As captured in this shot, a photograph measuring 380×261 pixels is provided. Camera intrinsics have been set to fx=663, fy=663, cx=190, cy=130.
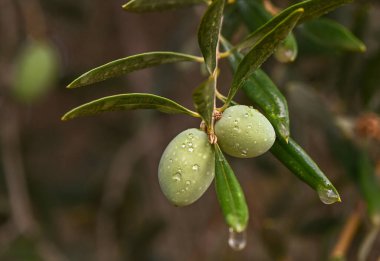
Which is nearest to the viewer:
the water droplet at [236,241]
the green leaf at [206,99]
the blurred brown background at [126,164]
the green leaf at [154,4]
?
the green leaf at [206,99]

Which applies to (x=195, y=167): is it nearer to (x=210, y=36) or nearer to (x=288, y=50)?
(x=210, y=36)

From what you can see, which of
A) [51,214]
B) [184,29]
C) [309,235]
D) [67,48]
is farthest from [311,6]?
[67,48]

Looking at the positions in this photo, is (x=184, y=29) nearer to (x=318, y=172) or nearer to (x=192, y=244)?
(x=192, y=244)

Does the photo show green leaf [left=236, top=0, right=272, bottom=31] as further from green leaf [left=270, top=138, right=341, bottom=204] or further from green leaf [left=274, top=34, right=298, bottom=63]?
green leaf [left=270, top=138, right=341, bottom=204]


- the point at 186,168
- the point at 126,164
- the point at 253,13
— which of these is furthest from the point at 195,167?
the point at 126,164

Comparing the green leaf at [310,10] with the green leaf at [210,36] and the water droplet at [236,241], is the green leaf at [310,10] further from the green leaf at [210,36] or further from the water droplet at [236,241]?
the water droplet at [236,241]

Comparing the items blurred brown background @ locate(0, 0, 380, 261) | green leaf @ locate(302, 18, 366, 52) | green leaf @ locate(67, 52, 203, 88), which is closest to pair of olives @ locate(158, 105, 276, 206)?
green leaf @ locate(67, 52, 203, 88)

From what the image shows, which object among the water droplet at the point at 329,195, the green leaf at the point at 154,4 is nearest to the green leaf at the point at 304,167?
the water droplet at the point at 329,195
